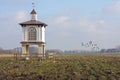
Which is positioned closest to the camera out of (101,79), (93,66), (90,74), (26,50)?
(101,79)

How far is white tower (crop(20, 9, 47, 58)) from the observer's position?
3878 cm

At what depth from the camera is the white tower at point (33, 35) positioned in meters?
38.8

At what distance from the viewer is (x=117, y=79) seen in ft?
85.9

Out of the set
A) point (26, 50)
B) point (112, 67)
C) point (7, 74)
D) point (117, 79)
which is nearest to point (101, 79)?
point (117, 79)

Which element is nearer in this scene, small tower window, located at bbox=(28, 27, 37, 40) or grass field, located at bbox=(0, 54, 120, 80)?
grass field, located at bbox=(0, 54, 120, 80)

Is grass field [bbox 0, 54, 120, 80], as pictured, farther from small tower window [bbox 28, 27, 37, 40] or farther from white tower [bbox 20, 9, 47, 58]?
small tower window [bbox 28, 27, 37, 40]

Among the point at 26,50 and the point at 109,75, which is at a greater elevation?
the point at 26,50

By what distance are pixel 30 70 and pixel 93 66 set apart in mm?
6205

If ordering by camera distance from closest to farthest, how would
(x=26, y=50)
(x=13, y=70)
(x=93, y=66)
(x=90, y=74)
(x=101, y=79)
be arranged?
(x=101, y=79)
(x=90, y=74)
(x=13, y=70)
(x=93, y=66)
(x=26, y=50)

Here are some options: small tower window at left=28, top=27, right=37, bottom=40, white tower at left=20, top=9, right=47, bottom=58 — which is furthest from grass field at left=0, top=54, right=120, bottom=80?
small tower window at left=28, top=27, right=37, bottom=40

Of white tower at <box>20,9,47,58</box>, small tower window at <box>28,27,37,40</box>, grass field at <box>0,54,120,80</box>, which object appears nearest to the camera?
grass field at <box>0,54,120,80</box>

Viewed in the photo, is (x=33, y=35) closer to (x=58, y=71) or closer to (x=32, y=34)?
(x=32, y=34)

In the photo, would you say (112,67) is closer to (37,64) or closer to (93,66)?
(93,66)

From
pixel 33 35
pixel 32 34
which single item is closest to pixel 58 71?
pixel 33 35
